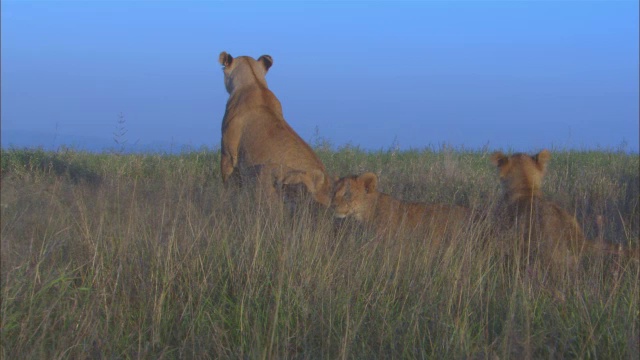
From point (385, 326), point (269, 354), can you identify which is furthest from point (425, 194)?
point (269, 354)

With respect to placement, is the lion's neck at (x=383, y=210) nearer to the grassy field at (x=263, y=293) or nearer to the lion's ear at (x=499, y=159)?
the grassy field at (x=263, y=293)

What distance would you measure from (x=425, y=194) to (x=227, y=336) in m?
5.14

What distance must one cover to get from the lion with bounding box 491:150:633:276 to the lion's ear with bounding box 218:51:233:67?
409 centimetres

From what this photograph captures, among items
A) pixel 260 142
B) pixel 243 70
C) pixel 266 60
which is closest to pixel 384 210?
pixel 260 142

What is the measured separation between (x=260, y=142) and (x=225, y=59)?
6.34 feet

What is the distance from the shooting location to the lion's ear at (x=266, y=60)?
9688 mm

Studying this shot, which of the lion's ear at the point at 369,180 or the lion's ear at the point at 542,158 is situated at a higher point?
the lion's ear at the point at 542,158

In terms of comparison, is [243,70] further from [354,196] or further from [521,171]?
[521,171]

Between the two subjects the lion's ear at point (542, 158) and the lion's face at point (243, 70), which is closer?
the lion's ear at point (542, 158)

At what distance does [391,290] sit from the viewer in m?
4.77

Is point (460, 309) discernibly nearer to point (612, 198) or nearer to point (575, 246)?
point (575, 246)

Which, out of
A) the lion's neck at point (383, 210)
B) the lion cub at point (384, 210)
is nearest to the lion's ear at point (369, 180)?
the lion cub at point (384, 210)

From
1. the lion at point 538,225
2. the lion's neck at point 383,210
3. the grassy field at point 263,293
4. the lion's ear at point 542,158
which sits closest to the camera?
the grassy field at point 263,293

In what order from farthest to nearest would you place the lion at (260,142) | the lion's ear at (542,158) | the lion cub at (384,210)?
the lion at (260,142), the lion's ear at (542,158), the lion cub at (384,210)
